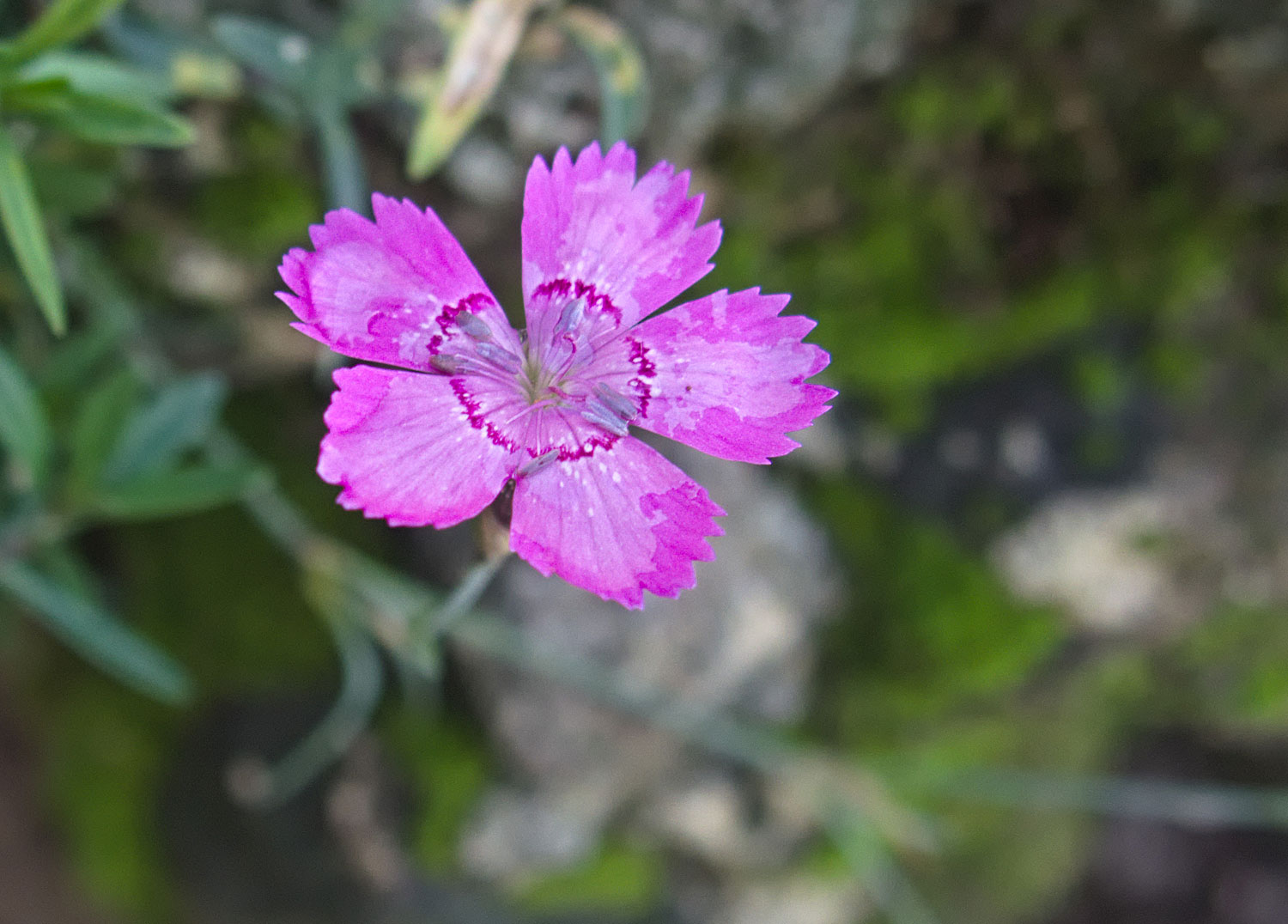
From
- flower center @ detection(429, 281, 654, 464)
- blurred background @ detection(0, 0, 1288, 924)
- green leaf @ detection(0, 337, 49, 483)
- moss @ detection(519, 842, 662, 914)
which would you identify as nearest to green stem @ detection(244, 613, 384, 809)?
blurred background @ detection(0, 0, 1288, 924)

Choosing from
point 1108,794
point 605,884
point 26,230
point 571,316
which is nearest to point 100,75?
point 26,230

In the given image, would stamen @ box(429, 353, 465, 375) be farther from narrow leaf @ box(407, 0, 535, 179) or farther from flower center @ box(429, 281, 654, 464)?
narrow leaf @ box(407, 0, 535, 179)

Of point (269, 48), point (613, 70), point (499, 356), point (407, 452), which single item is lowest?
point (407, 452)

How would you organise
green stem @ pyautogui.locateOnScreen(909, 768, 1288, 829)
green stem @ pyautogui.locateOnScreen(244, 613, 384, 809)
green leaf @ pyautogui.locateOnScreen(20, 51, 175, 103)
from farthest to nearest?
green stem @ pyautogui.locateOnScreen(909, 768, 1288, 829)
green stem @ pyautogui.locateOnScreen(244, 613, 384, 809)
green leaf @ pyautogui.locateOnScreen(20, 51, 175, 103)

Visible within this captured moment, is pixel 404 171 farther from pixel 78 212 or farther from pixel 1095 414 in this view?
pixel 1095 414

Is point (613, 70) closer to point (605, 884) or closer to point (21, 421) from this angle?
point (21, 421)

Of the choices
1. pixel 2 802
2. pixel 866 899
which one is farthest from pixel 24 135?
pixel 2 802
